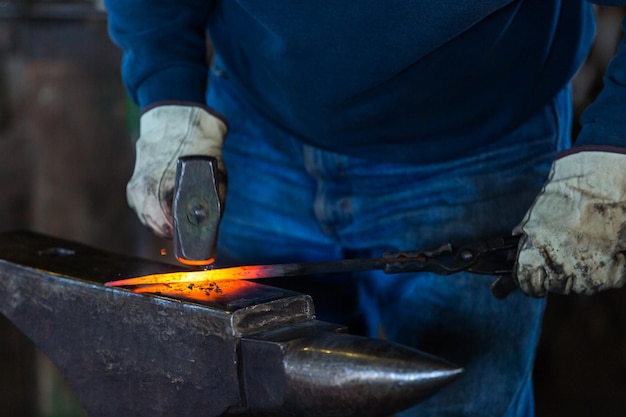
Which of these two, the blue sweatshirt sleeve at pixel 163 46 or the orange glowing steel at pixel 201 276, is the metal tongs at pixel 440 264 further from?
the blue sweatshirt sleeve at pixel 163 46

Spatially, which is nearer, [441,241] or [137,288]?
[137,288]

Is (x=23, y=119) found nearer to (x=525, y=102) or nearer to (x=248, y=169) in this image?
(x=248, y=169)

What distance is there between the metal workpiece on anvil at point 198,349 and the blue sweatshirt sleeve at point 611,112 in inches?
18.3

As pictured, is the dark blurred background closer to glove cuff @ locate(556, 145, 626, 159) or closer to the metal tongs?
the metal tongs

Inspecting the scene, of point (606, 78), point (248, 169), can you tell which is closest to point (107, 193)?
point (248, 169)

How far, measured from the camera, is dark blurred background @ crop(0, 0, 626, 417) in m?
2.78

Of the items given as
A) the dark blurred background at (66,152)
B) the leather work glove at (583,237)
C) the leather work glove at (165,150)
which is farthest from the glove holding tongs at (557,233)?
the dark blurred background at (66,152)

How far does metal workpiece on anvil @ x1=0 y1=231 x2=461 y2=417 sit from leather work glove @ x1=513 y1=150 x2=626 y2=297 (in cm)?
32

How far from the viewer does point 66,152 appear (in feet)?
9.50

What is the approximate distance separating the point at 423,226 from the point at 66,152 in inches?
72.4

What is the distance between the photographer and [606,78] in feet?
3.91

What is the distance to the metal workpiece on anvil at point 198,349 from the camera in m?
0.88

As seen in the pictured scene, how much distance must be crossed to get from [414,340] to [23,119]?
191cm

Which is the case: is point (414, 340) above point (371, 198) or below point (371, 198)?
below
